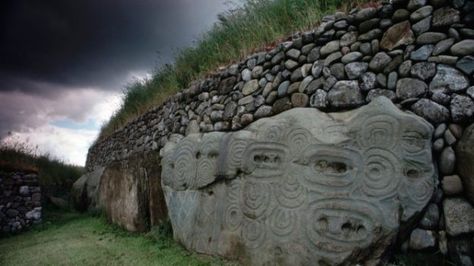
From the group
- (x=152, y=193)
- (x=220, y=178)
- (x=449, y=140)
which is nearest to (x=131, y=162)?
(x=152, y=193)

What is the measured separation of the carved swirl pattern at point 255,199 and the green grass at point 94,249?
28.2 inches

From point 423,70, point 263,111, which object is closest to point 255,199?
point 263,111

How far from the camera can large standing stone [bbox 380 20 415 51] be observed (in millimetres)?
3508

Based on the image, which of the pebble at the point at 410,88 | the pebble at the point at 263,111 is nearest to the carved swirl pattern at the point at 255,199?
the pebble at the point at 263,111

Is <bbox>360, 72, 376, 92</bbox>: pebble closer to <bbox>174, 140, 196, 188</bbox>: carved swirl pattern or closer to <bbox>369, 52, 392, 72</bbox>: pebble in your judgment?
A: <bbox>369, 52, 392, 72</bbox>: pebble

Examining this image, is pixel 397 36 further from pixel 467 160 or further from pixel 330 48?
pixel 467 160

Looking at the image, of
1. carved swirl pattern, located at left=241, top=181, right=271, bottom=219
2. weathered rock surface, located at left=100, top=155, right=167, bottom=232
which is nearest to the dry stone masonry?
carved swirl pattern, located at left=241, top=181, right=271, bottom=219

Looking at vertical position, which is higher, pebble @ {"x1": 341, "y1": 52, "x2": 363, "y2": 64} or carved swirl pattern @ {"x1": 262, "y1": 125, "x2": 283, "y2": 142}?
pebble @ {"x1": 341, "y1": 52, "x2": 363, "y2": 64}

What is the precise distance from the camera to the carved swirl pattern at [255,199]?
3.89 metres

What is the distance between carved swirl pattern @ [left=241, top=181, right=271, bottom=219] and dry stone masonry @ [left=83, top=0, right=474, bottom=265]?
26 centimetres

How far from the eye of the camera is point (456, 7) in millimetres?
3270

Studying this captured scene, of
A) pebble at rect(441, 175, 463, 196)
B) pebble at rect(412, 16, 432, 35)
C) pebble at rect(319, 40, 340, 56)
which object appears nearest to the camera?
pebble at rect(441, 175, 463, 196)

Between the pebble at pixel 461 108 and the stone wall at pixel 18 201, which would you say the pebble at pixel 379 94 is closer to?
the pebble at pixel 461 108

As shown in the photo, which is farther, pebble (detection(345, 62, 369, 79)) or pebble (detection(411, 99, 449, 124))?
pebble (detection(345, 62, 369, 79))
